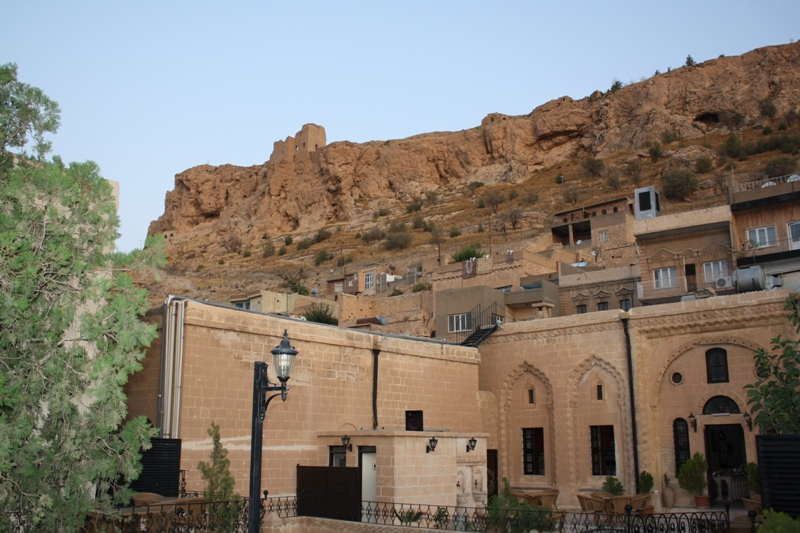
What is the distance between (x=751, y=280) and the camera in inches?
866

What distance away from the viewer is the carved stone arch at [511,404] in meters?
21.3

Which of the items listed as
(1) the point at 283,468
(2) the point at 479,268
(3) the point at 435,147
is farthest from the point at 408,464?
(3) the point at 435,147

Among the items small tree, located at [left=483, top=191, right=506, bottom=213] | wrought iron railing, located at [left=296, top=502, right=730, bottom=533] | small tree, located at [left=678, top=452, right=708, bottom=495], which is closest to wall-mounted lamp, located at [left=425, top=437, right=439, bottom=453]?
wrought iron railing, located at [left=296, top=502, right=730, bottom=533]

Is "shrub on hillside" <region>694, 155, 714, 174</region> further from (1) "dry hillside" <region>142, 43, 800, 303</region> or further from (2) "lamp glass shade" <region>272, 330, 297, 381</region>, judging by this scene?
(2) "lamp glass shade" <region>272, 330, 297, 381</region>

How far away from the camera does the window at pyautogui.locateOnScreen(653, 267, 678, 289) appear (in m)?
27.8

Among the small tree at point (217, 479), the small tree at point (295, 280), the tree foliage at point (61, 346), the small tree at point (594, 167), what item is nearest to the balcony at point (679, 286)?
the small tree at point (217, 479)

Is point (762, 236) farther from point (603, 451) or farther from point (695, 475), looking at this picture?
point (695, 475)

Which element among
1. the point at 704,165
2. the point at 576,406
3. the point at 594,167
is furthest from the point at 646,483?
the point at 594,167

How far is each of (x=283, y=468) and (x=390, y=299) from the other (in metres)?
24.7

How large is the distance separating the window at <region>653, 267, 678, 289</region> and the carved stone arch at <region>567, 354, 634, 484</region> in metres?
8.52

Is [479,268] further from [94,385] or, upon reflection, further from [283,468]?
[94,385]

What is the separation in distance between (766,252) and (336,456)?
57.8 feet

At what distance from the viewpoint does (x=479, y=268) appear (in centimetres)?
3741

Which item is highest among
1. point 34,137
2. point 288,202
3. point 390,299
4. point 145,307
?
point 288,202
